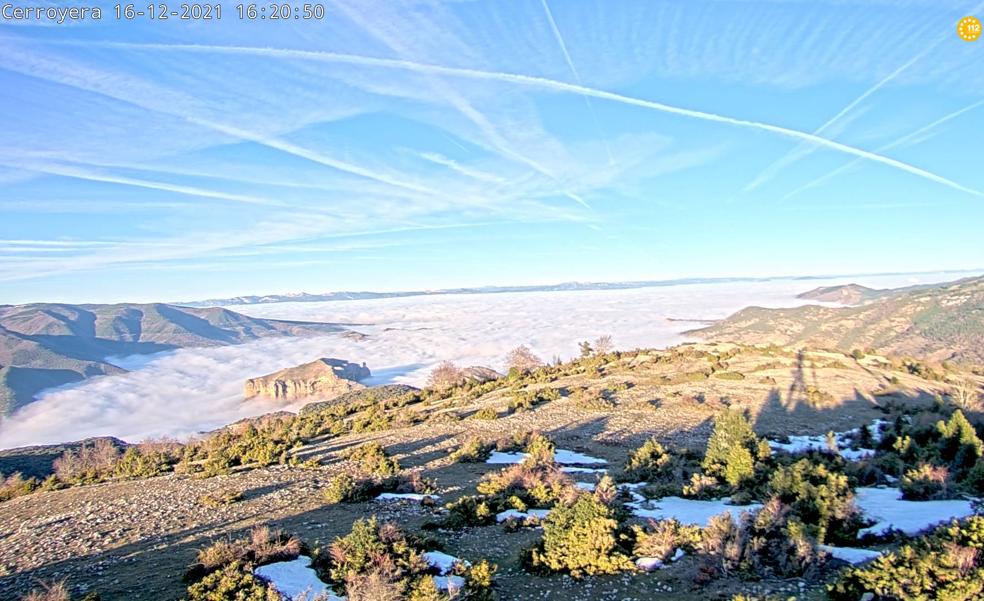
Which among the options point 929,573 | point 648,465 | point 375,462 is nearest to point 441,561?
point 929,573

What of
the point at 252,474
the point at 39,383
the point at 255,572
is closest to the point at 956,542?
the point at 255,572

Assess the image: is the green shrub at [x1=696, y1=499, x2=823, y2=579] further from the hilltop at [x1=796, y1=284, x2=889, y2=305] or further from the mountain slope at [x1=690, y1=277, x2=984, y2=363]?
the hilltop at [x1=796, y1=284, x2=889, y2=305]

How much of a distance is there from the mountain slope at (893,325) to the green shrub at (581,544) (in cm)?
7454

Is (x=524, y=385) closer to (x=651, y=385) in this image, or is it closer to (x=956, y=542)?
(x=651, y=385)

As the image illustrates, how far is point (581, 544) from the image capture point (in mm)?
7535

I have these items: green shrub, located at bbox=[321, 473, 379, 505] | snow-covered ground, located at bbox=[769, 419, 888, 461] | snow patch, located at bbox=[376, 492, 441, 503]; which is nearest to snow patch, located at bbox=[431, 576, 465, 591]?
snow patch, located at bbox=[376, 492, 441, 503]

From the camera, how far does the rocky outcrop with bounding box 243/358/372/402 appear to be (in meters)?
112

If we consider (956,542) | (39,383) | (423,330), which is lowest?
(39,383)

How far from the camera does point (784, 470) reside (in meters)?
10.2

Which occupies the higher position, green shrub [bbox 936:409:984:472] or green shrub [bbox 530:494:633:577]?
green shrub [bbox 530:494:633:577]

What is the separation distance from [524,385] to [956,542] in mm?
24948

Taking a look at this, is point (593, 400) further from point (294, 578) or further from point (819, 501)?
point (294, 578)

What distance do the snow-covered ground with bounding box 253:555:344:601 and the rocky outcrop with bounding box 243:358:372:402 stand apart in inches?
4048

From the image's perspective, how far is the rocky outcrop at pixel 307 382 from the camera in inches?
4427
